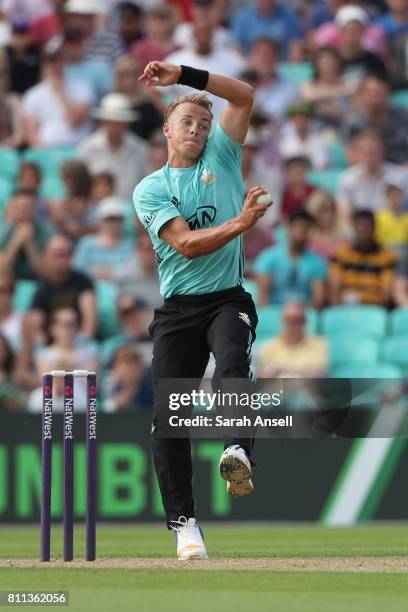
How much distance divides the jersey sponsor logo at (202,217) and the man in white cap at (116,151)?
24.1 feet

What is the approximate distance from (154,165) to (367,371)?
3159 millimetres

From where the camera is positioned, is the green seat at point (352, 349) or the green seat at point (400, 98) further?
the green seat at point (400, 98)

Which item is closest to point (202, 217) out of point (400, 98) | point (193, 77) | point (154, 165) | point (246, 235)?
point (193, 77)

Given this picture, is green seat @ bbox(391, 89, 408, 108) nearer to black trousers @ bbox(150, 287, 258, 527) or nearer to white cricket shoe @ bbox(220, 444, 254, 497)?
black trousers @ bbox(150, 287, 258, 527)

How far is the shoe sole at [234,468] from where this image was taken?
22.8 feet

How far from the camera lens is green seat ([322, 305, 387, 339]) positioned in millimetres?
13445

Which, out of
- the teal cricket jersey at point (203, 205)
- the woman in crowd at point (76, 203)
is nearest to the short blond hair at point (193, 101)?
the teal cricket jersey at point (203, 205)

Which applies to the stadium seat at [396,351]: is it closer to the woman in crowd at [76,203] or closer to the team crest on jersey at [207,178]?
the woman in crowd at [76,203]

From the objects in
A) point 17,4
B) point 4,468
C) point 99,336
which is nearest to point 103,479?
point 4,468

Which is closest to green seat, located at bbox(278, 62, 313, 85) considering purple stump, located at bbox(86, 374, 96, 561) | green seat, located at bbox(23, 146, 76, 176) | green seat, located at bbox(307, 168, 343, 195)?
green seat, located at bbox(307, 168, 343, 195)

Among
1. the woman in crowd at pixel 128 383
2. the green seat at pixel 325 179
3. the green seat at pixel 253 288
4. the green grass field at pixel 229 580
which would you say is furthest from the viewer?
the green seat at pixel 325 179

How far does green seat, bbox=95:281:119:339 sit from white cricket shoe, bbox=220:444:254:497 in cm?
653

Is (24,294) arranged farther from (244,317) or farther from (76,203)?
(244,317)

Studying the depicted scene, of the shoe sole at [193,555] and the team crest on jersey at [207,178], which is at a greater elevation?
the team crest on jersey at [207,178]
